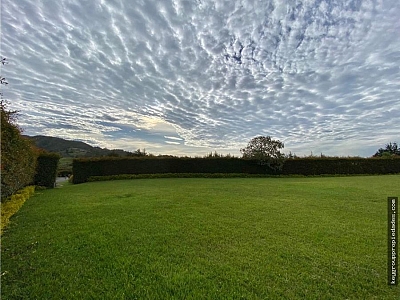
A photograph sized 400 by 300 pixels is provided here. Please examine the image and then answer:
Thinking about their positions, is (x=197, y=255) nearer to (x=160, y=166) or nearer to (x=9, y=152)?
(x=9, y=152)

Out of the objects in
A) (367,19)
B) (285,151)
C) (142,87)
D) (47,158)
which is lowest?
(47,158)

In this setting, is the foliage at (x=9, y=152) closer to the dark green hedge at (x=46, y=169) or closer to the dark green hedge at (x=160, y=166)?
the dark green hedge at (x=46, y=169)

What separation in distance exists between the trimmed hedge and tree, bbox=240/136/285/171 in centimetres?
60

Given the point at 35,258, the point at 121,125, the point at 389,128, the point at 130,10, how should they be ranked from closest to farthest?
the point at 35,258, the point at 130,10, the point at 121,125, the point at 389,128

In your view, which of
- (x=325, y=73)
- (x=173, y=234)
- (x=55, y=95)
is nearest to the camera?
(x=173, y=234)

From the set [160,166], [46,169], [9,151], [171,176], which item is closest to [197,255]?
[9,151]

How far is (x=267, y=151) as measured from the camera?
59.4 ft

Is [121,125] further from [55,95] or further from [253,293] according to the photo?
[253,293]

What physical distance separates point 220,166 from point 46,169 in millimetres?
11942

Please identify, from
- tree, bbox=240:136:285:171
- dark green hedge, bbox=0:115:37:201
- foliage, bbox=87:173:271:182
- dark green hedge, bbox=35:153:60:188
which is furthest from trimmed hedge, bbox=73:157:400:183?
dark green hedge, bbox=0:115:37:201

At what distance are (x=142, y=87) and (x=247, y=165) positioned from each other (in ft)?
36.2

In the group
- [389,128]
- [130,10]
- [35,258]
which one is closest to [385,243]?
[35,258]

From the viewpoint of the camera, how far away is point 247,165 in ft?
61.7

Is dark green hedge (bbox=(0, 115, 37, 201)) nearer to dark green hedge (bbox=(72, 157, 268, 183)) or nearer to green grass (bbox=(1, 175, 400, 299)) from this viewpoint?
green grass (bbox=(1, 175, 400, 299))
